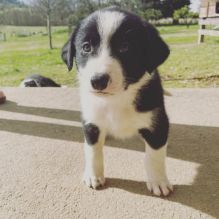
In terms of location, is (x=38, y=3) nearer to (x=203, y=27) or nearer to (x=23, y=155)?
(x=203, y=27)

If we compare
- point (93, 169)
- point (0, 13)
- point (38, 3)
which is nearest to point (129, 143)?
point (93, 169)

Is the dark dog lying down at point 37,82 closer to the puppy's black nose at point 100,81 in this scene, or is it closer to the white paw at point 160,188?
the white paw at point 160,188

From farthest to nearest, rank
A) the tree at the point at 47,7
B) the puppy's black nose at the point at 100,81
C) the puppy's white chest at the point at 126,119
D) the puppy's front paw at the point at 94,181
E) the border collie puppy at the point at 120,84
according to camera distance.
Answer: the tree at the point at 47,7
the puppy's front paw at the point at 94,181
the puppy's white chest at the point at 126,119
the border collie puppy at the point at 120,84
the puppy's black nose at the point at 100,81

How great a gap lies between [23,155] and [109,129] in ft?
2.93

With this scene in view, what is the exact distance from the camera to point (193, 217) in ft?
6.62

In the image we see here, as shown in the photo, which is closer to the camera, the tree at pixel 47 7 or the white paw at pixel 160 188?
the white paw at pixel 160 188

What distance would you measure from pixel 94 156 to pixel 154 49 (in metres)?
0.83

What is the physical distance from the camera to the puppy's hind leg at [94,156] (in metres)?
2.35

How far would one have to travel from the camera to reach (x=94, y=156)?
238cm

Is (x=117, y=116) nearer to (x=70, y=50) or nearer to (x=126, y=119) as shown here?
(x=126, y=119)

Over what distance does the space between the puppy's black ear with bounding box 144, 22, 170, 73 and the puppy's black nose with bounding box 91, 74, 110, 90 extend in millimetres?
380

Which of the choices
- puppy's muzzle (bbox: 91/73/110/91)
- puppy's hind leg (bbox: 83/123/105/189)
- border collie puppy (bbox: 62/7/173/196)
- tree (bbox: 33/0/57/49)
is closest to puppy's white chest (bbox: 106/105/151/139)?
border collie puppy (bbox: 62/7/173/196)

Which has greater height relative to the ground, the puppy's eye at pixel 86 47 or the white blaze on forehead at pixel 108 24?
the white blaze on forehead at pixel 108 24

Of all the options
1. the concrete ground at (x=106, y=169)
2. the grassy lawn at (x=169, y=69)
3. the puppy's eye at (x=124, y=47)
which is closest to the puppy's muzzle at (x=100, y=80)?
the puppy's eye at (x=124, y=47)
